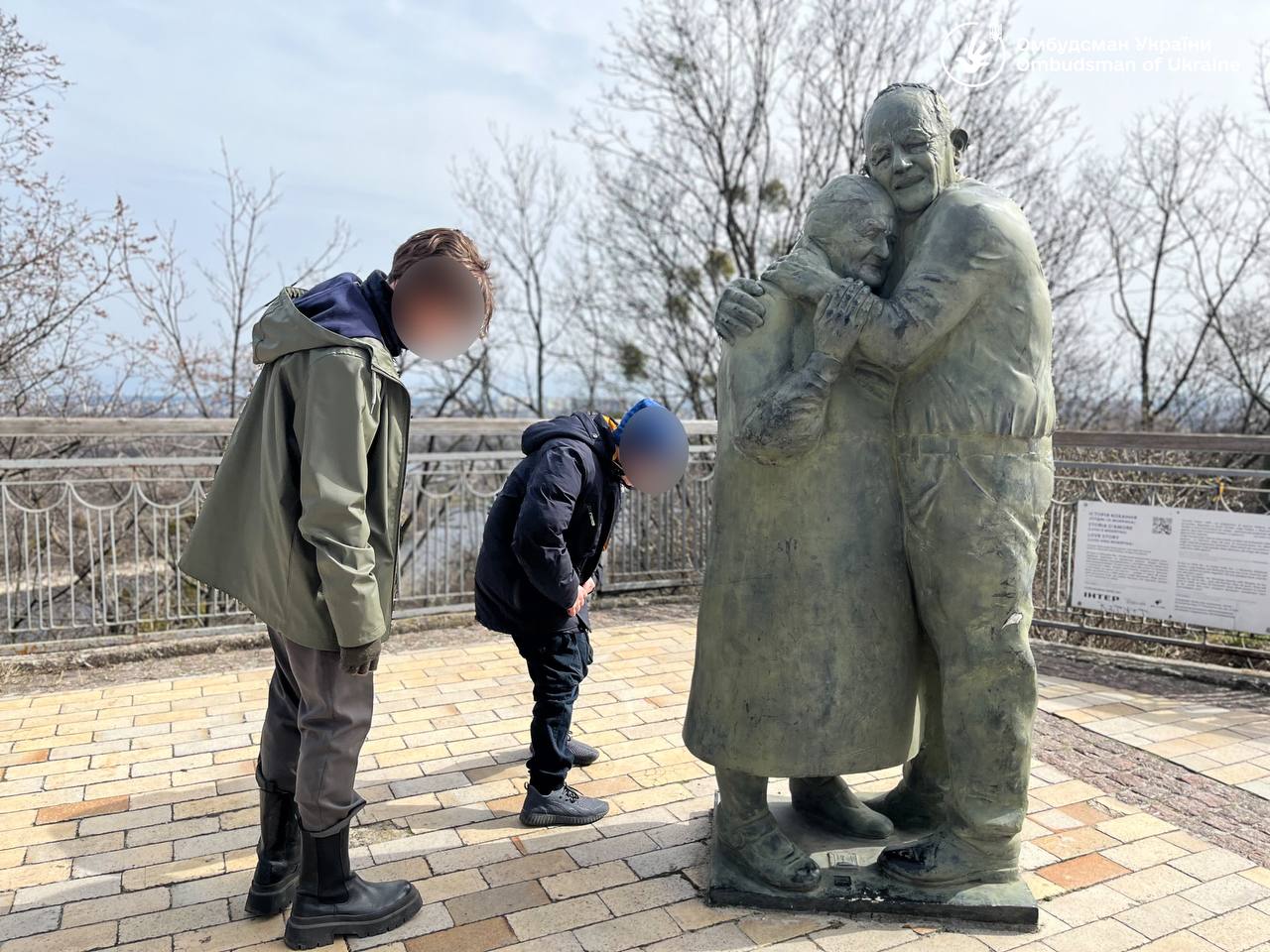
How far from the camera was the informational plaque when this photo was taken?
531 cm

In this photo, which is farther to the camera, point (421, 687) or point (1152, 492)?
point (1152, 492)

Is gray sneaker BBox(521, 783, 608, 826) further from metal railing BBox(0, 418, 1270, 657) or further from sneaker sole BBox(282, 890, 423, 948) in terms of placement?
metal railing BBox(0, 418, 1270, 657)

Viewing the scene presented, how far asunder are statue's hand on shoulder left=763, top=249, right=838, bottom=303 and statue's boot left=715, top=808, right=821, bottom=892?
1.59 meters

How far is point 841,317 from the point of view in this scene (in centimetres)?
254

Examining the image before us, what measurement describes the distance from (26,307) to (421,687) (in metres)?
5.49

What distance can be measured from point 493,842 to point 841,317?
7.18 feet

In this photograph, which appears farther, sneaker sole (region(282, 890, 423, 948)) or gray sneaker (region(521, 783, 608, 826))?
gray sneaker (region(521, 783, 608, 826))

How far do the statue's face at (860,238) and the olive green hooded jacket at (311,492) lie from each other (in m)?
1.31

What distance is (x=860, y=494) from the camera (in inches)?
105

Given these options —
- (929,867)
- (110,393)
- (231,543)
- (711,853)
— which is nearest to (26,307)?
(110,393)

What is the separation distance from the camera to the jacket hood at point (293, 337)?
243cm

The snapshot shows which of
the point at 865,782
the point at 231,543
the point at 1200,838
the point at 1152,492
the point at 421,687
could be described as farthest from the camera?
the point at 1152,492

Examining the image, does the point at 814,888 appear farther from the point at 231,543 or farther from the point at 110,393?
the point at 110,393

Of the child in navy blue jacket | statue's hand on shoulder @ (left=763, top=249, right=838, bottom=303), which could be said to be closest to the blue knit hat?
the child in navy blue jacket
